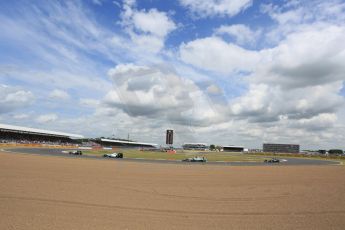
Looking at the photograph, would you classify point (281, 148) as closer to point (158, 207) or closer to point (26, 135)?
point (26, 135)

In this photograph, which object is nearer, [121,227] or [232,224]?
[121,227]

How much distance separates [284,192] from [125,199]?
9.63 m

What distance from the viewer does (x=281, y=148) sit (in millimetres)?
186375

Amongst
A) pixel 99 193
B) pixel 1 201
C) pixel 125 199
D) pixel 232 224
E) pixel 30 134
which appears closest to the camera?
pixel 232 224

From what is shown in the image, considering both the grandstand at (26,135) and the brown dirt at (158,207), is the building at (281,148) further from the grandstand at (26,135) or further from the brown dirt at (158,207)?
the brown dirt at (158,207)

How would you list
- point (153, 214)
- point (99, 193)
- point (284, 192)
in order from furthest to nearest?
point (284, 192) < point (99, 193) < point (153, 214)

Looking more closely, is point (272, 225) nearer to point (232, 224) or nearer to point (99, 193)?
point (232, 224)

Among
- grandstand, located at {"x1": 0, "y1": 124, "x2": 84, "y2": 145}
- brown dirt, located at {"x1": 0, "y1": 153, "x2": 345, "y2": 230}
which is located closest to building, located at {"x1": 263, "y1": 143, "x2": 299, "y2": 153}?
grandstand, located at {"x1": 0, "y1": 124, "x2": 84, "y2": 145}

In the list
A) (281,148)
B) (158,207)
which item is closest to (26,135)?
(158,207)

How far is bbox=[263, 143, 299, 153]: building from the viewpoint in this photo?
7180 inches

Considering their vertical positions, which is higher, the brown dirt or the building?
the building

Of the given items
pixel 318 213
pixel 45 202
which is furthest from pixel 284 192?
pixel 45 202

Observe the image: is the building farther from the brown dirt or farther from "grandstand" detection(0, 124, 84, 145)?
the brown dirt

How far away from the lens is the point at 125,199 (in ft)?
46.2
